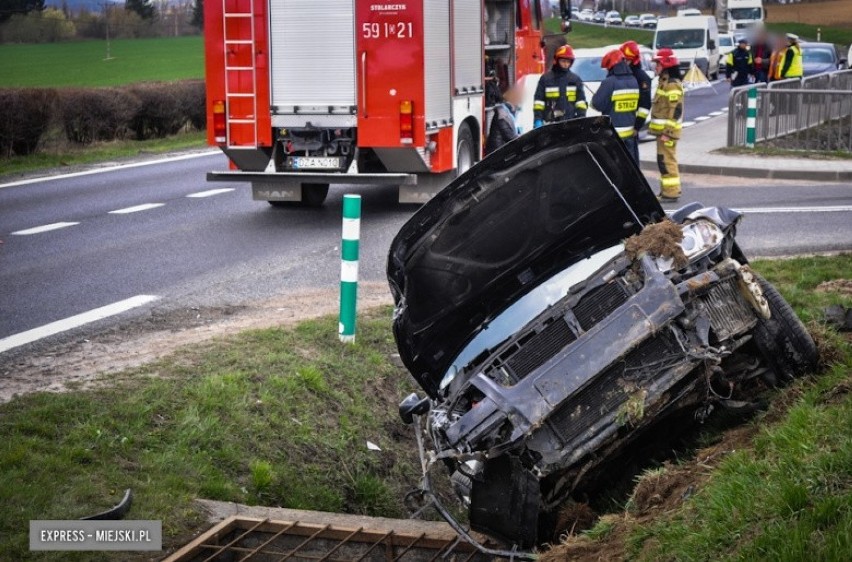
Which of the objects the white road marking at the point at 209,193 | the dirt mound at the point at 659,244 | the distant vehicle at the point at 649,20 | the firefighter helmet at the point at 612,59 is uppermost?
the distant vehicle at the point at 649,20

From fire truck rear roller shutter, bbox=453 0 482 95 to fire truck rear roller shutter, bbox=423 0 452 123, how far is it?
0.97 ft

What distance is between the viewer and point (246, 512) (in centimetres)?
620

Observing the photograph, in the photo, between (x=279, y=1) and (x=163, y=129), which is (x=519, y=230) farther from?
(x=163, y=129)

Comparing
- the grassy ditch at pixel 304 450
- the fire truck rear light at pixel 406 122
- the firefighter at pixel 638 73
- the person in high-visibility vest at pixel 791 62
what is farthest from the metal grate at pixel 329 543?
the person in high-visibility vest at pixel 791 62

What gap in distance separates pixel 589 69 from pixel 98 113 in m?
10.0

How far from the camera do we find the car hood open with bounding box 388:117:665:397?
18.6ft

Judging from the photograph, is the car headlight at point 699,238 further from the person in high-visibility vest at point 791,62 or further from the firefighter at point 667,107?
the person in high-visibility vest at point 791,62

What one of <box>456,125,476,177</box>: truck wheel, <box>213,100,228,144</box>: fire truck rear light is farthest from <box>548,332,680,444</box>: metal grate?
<box>456,125,476,177</box>: truck wheel

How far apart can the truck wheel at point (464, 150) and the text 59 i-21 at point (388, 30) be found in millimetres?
1962

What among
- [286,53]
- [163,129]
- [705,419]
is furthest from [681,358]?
[163,129]

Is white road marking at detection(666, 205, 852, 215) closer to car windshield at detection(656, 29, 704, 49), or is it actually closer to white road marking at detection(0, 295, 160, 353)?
white road marking at detection(0, 295, 160, 353)

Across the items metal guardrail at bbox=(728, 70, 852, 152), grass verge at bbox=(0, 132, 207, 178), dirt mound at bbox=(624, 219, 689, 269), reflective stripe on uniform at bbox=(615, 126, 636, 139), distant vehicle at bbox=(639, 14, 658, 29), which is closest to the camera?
dirt mound at bbox=(624, 219, 689, 269)

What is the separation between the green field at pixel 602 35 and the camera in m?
69.2

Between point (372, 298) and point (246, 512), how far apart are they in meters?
3.80
